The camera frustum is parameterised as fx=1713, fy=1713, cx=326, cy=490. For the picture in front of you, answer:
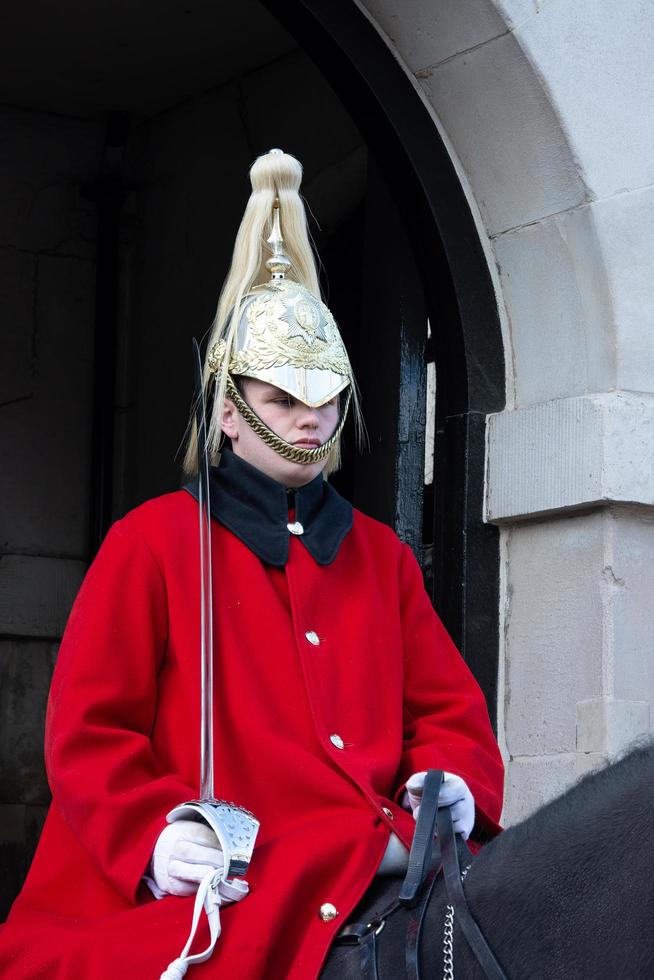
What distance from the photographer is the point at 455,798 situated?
238cm

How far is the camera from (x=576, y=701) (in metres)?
3.52

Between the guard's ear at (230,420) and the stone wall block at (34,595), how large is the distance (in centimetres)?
303

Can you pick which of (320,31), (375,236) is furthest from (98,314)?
(320,31)

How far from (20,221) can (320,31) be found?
2.23 m

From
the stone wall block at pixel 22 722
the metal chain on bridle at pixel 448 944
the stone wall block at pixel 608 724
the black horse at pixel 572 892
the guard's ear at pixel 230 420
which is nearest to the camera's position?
the black horse at pixel 572 892

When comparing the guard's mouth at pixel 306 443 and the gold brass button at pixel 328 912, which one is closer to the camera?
the gold brass button at pixel 328 912

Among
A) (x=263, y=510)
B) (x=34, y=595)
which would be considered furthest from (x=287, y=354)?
(x=34, y=595)

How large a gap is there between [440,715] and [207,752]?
0.50 metres

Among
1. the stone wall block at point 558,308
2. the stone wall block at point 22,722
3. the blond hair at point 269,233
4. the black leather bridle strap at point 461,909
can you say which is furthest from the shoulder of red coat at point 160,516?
the stone wall block at point 22,722

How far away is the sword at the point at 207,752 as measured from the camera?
2.19 m

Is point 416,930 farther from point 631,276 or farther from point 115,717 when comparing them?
point 631,276

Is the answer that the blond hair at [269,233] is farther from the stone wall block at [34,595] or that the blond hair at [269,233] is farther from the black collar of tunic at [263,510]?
the stone wall block at [34,595]

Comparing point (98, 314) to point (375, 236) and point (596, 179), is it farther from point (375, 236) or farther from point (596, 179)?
point (596, 179)

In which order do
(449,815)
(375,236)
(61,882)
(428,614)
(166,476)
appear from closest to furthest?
(449,815) < (61,882) < (428,614) < (375,236) < (166,476)
